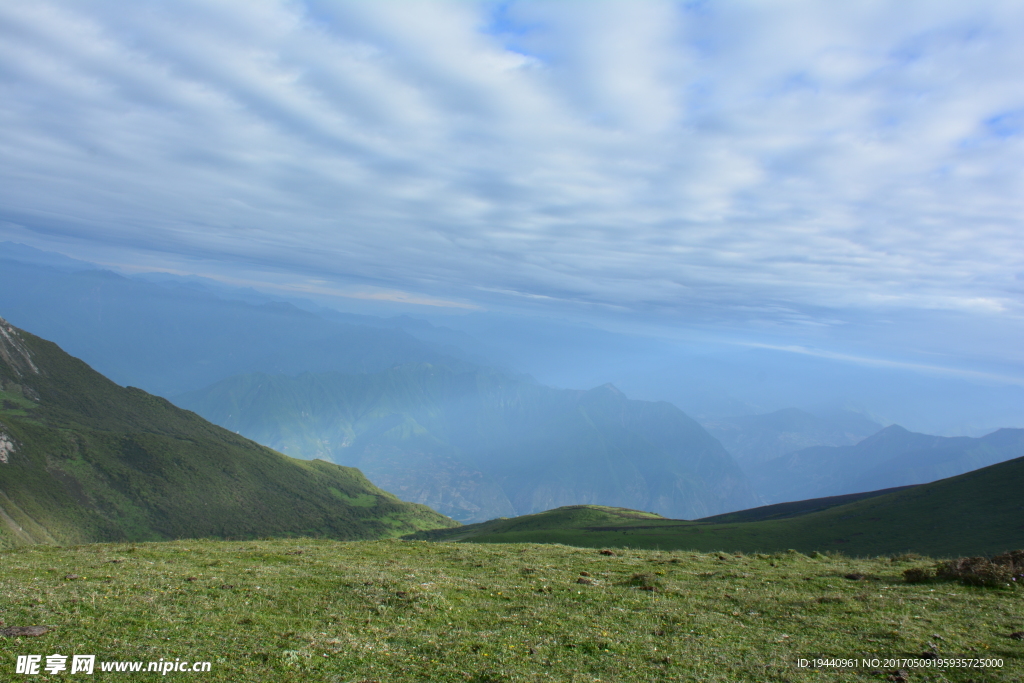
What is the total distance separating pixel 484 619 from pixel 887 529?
79232 mm

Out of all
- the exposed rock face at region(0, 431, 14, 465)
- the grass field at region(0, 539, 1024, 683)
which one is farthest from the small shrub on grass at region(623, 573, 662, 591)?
the exposed rock face at region(0, 431, 14, 465)

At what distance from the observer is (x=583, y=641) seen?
41.5 feet

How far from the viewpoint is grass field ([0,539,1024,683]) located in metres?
10.7

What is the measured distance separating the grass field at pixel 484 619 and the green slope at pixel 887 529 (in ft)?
161

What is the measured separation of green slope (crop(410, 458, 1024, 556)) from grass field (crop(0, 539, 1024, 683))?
1933 inches

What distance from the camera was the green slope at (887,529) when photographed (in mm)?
58625

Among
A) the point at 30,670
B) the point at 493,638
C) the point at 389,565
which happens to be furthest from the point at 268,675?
the point at 389,565

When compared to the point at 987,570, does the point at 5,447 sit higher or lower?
higher

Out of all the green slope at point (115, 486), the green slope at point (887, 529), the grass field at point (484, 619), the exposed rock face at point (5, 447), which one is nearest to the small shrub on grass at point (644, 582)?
the grass field at point (484, 619)

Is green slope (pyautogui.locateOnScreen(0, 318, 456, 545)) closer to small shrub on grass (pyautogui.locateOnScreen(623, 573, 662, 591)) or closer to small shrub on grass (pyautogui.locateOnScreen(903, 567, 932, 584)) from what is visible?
small shrub on grass (pyautogui.locateOnScreen(623, 573, 662, 591))

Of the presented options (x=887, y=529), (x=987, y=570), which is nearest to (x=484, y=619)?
(x=987, y=570)

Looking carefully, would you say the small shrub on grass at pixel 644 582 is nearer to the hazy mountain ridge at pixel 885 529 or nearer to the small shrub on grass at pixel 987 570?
the small shrub on grass at pixel 987 570

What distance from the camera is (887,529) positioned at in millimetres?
67438

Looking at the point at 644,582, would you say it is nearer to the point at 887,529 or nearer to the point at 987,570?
the point at 987,570
